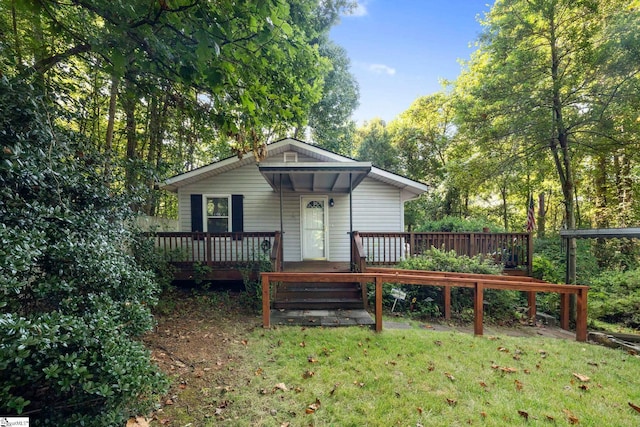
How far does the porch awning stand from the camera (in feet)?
20.0

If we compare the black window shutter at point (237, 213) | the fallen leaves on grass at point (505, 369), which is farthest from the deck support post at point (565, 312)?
the black window shutter at point (237, 213)

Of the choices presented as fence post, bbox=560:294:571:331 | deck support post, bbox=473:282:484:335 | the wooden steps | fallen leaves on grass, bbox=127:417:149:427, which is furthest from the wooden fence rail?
fallen leaves on grass, bbox=127:417:149:427

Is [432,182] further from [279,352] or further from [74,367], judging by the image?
[74,367]

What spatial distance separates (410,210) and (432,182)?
8.49ft

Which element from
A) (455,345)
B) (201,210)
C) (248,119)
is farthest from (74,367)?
(201,210)

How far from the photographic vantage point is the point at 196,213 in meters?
8.65

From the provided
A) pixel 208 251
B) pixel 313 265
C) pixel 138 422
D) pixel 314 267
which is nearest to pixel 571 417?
pixel 138 422

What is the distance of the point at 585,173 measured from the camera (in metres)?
12.8

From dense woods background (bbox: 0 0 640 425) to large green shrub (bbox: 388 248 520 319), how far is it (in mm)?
2030

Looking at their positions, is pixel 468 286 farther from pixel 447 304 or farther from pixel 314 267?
pixel 314 267

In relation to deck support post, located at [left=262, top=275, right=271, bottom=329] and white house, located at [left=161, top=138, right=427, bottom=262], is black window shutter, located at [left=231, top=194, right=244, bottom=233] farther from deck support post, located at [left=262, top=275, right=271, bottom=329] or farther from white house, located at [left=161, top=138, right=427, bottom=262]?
deck support post, located at [left=262, top=275, right=271, bottom=329]

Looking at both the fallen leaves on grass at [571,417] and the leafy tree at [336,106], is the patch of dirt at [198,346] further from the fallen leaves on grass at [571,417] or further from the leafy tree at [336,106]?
the leafy tree at [336,106]

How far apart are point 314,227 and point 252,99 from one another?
589 centimetres
